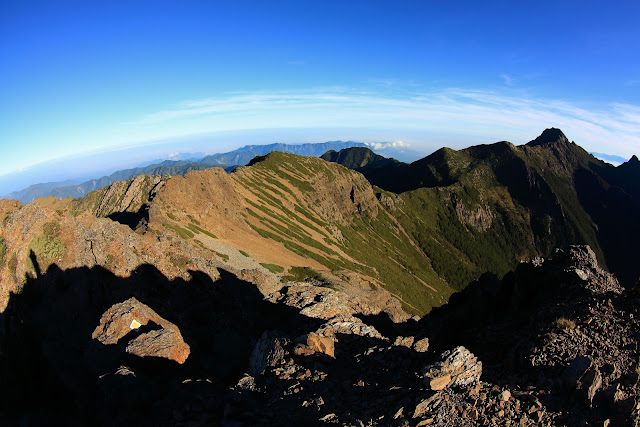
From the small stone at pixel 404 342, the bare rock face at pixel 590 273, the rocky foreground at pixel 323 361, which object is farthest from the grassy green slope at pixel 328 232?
the small stone at pixel 404 342

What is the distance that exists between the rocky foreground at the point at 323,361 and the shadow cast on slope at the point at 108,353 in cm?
9

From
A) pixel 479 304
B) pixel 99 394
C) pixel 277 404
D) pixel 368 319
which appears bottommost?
pixel 368 319

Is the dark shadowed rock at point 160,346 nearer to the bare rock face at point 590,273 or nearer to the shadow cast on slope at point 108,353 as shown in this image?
the shadow cast on slope at point 108,353

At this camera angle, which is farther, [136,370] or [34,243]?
[34,243]

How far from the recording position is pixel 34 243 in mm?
27172

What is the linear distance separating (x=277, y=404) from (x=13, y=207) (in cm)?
3240

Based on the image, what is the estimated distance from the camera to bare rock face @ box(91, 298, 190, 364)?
61.2 feet

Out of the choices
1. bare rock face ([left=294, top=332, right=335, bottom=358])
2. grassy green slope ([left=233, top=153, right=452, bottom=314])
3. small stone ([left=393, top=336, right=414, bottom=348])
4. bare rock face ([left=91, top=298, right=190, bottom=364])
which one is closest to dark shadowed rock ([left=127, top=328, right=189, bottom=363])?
bare rock face ([left=91, top=298, right=190, bottom=364])

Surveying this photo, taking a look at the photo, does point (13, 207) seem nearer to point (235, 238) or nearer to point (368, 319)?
point (368, 319)

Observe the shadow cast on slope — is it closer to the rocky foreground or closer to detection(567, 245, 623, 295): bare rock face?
the rocky foreground

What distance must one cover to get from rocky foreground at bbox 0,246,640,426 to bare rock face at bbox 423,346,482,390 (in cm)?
5

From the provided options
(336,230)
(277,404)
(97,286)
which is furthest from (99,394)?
(336,230)

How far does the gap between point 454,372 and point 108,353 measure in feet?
65.0

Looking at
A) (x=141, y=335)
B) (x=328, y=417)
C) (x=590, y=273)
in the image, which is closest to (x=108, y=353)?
(x=141, y=335)
